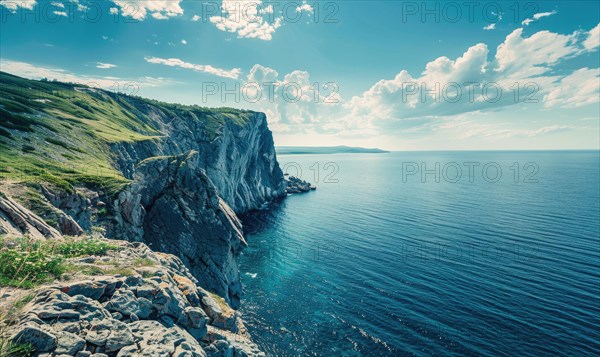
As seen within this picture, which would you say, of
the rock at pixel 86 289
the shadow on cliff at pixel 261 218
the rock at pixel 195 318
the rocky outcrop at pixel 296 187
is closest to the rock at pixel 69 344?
the rock at pixel 86 289

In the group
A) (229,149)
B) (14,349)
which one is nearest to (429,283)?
(14,349)

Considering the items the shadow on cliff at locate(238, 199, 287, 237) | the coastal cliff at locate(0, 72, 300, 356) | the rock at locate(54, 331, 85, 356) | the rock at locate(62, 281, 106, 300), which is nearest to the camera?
the rock at locate(54, 331, 85, 356)

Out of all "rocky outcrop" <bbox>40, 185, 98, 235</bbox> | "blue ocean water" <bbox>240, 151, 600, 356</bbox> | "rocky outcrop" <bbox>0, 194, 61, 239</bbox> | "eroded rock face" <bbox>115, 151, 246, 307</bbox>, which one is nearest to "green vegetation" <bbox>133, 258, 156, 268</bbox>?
"rocky outcrop" <bbox>0, 194, 61, 239</bbox>

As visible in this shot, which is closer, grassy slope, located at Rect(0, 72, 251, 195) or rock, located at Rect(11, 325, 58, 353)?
rock, located at Rect(11, 325, 58, 353)

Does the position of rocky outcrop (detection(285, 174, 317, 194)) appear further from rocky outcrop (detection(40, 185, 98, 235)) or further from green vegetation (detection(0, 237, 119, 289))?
green vegetation (detection(0, 237, 119, 289))

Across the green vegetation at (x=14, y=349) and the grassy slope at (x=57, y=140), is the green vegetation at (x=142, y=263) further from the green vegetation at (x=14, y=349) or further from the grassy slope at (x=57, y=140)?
the grassy slope at (x=57, y=140)

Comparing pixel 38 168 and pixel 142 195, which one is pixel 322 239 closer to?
pixel 142 195
